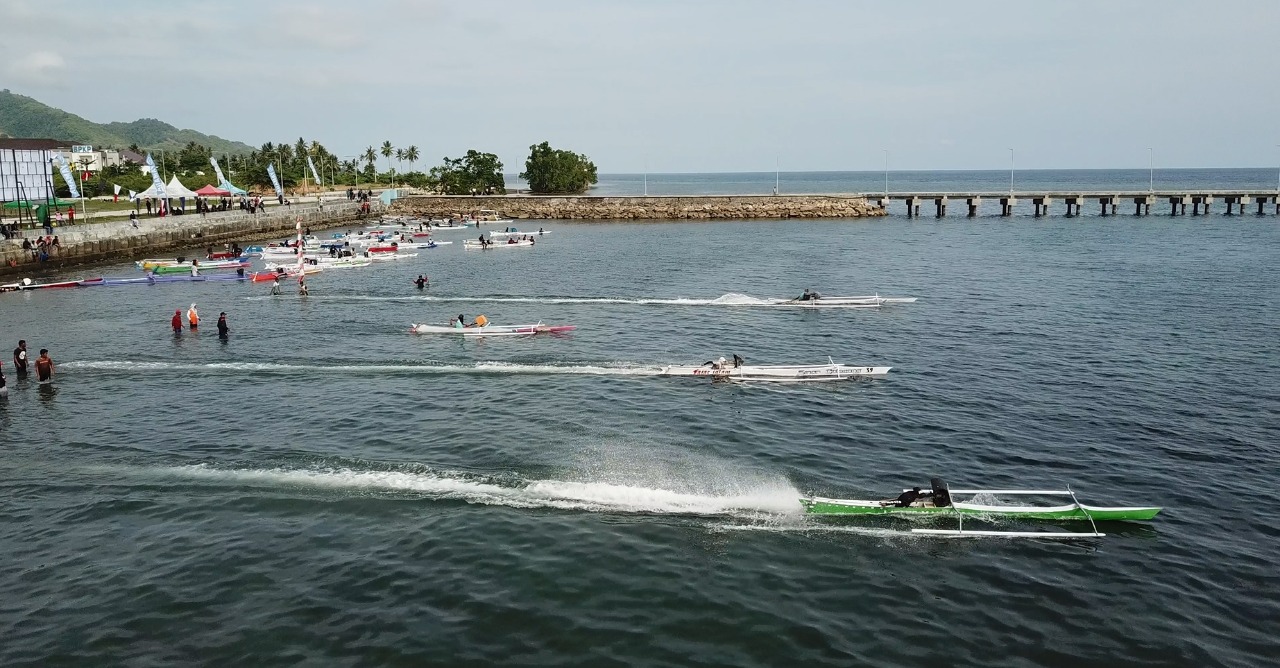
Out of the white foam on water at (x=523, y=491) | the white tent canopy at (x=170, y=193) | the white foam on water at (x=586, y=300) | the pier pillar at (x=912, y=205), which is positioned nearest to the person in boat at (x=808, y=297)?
the white foam on water at (x=586, y=300)

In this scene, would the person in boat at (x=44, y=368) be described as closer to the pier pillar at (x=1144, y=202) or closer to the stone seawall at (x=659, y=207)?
the stone seawall at (x=659, y=207)

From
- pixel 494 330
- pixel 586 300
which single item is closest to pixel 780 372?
pixel 494 330

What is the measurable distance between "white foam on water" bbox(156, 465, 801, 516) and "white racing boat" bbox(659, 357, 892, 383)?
1434 cm

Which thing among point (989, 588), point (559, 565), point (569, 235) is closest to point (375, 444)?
point (559, 565)

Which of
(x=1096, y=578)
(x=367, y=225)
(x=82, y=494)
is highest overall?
(x=367, y=225)

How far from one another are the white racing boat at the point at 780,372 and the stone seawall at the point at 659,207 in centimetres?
12286

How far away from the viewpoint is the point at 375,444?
31688mm

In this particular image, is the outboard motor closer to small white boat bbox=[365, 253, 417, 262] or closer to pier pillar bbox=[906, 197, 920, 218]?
small white boat bbox=[365, 253, 417, 262]

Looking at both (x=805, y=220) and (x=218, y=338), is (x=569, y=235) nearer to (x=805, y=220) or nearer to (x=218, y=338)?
(x=805, y=220)

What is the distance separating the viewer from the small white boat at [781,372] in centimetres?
4159

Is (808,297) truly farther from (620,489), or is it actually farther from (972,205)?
(972,205)

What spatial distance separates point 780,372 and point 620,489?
16.9 m

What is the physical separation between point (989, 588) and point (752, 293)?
50.4 metres

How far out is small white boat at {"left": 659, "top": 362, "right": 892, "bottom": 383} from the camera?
41594 millimetres
